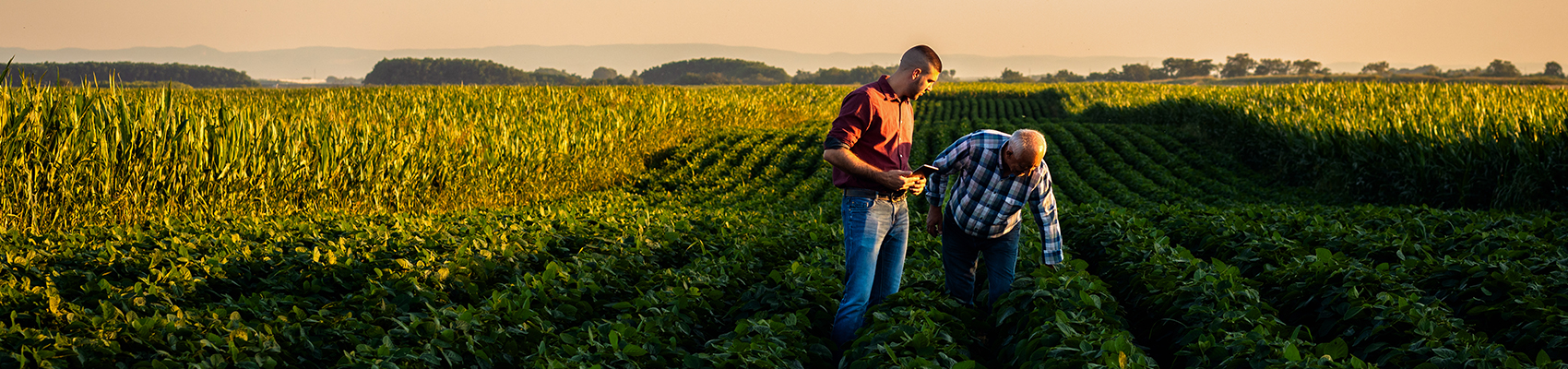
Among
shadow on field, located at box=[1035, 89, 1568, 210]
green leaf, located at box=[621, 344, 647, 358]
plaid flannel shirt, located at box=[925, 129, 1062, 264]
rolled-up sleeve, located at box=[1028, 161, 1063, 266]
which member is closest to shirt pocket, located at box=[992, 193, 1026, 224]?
plaid flannel shirt, located at box=[925, 129, 1062, 264]

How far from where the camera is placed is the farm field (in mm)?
4102

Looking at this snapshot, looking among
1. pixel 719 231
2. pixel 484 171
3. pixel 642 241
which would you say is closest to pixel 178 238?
pixel 642 241

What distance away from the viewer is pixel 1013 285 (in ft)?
18.1

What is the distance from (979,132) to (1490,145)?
40.1ft

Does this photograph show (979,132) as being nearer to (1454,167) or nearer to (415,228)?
(415,228)

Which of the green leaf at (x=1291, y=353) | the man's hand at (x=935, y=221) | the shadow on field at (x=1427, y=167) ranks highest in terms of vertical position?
the man's hand at (x=935, y=221)

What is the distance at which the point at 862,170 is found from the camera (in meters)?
4.15

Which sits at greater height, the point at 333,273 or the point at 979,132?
the point at 979,132

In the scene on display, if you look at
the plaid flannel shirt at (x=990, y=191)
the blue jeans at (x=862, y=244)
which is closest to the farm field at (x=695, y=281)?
the blue jeans at (x=862, y=244)

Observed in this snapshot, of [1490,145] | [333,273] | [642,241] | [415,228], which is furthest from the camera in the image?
[1490,145]

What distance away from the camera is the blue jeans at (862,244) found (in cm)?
438

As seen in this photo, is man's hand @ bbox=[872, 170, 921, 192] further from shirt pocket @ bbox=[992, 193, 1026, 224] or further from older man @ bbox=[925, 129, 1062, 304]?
shirt pocket @ bbox=[992, 193, 1026, 224]

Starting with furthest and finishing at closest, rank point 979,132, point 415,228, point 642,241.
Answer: point 415,228 < point 642,241 < point 979,132

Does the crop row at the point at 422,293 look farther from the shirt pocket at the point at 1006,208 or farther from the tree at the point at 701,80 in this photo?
the tree at the point at 701,80
